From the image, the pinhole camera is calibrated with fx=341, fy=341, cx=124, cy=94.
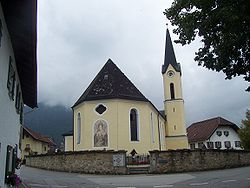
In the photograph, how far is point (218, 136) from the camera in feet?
199

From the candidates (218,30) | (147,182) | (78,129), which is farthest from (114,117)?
(218,30)

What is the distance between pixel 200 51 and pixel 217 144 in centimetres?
5031

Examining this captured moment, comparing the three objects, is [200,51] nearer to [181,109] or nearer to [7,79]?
[7,79]

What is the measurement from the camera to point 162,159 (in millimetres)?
25969

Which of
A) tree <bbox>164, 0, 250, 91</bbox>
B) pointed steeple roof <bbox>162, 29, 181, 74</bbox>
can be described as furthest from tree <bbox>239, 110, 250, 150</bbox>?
tree <bbox>164, 0, 250, 91</bbox>

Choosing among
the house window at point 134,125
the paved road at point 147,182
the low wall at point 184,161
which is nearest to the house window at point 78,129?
the house window at point 134,125

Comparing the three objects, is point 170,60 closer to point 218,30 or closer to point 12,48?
point 218,30

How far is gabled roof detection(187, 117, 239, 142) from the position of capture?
60.2m

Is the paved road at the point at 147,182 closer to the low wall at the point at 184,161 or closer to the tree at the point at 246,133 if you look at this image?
the low wall at the point at 184,161

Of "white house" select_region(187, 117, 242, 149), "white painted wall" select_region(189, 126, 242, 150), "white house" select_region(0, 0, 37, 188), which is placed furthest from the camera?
"white painted wall" select_region(189, 126, 242, 150)

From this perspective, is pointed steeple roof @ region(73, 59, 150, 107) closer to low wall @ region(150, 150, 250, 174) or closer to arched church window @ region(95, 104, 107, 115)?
arched church window @ region(95, 104, 107, 115)

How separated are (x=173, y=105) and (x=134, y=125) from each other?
53.1 ft

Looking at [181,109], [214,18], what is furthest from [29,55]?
[181,109]

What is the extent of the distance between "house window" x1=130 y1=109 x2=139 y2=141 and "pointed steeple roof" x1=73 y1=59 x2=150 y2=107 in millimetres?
1663
